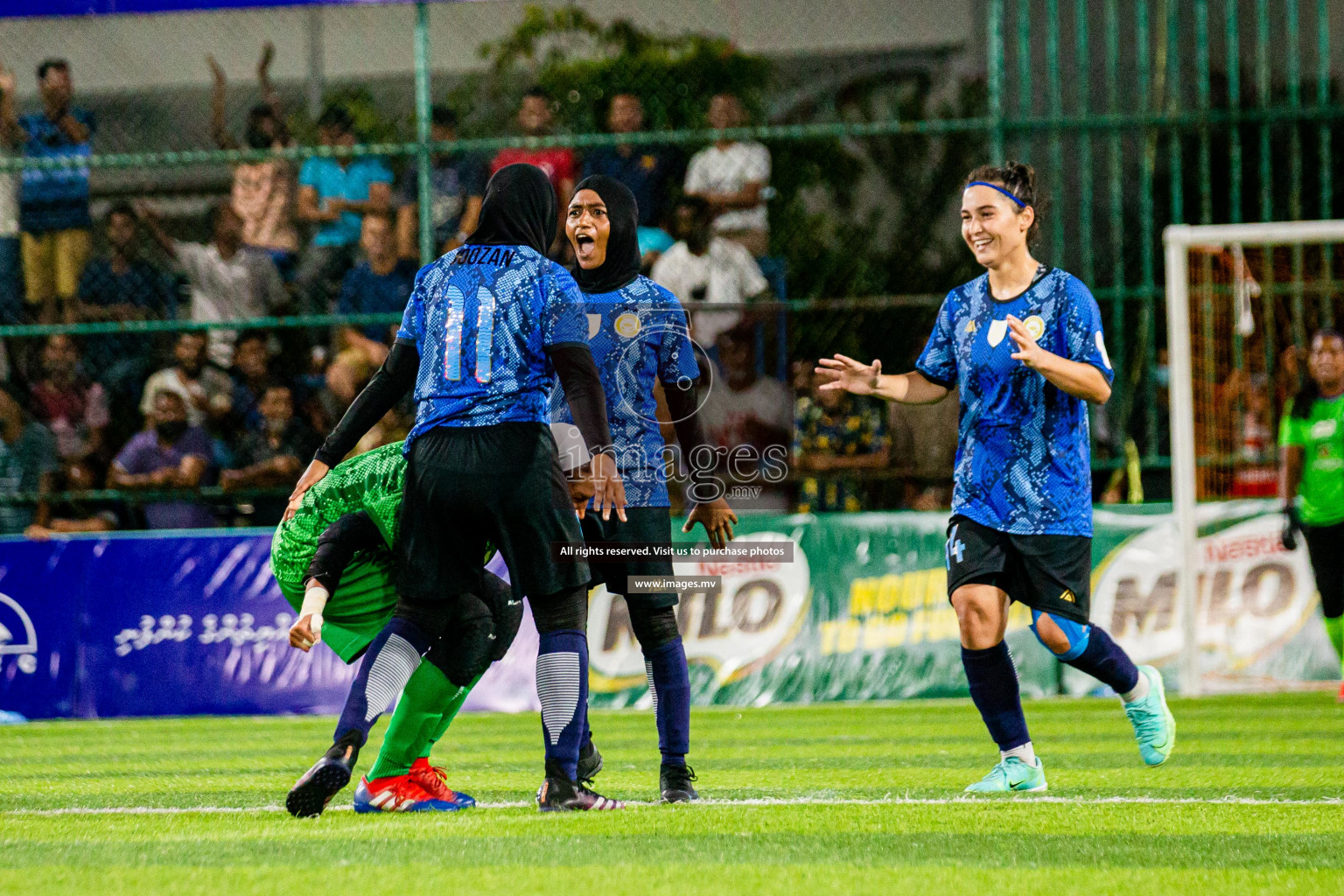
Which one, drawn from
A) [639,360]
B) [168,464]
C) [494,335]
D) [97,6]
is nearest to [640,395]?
[639,360]

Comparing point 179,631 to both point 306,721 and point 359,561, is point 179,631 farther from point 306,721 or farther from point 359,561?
point 359,561

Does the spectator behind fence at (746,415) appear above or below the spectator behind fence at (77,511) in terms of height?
above

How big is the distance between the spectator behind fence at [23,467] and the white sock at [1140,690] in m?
7.77

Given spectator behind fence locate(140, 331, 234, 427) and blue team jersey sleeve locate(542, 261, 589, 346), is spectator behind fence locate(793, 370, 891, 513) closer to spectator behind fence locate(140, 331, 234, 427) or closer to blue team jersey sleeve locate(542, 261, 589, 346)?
spectator behind fence locate(140, 331, 234, 427)

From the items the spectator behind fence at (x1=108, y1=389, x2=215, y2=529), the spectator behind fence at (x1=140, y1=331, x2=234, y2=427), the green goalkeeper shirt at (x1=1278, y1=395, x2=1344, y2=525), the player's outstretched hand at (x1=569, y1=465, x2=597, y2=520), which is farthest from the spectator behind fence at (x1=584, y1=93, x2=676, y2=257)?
the player's outstretched hand at (x1=569, y1=465, x2=597, y2=520)

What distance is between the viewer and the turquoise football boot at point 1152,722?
6.04 metres

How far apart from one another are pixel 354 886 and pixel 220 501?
7.71m

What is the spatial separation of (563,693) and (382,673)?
1.79 ft

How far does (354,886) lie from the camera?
12.7 feet

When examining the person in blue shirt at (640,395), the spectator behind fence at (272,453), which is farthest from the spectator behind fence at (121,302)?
the person in blue shirt at (640,395)

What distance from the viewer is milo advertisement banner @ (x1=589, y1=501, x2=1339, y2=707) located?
1078 centimetres

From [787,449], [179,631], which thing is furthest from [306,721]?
[787,449]

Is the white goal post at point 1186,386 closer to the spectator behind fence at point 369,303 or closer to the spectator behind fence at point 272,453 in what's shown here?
the spectator behind fence at point 369,303

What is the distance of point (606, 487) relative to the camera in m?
5.29
